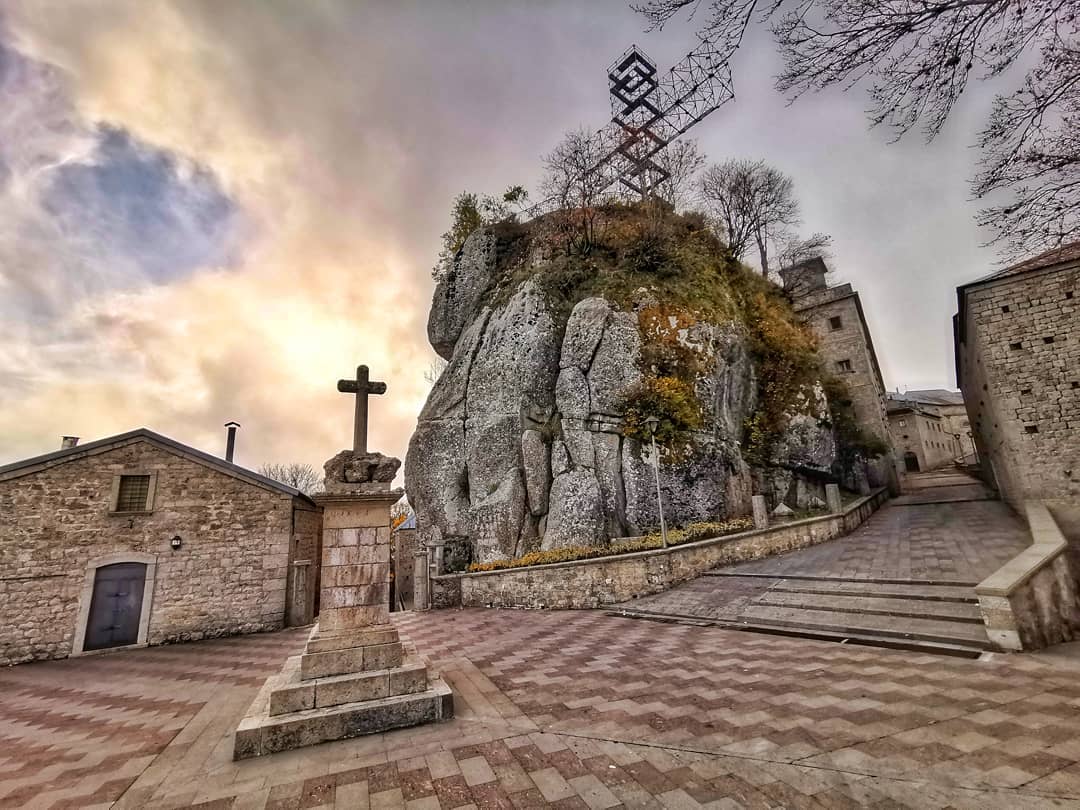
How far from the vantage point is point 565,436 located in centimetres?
1534

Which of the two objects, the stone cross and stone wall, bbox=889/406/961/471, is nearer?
the stone cross

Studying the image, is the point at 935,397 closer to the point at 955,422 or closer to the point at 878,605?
the point at 955,422

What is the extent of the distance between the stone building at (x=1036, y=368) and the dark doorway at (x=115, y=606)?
2213 centimetres

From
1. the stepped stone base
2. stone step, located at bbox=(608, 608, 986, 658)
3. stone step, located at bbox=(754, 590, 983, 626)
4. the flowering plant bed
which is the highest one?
the flowering plant bed

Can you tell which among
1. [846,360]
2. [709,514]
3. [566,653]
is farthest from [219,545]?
[846,360]

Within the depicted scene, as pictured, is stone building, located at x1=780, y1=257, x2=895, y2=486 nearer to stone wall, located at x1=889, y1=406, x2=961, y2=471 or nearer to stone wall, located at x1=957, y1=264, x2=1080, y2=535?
stone wall, located at x1=889, y1=406, x2=961, y2=471

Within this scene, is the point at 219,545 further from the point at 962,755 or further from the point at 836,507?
the point at 836,507

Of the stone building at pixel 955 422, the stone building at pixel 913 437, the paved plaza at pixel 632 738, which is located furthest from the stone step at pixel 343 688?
the stone building at pixel 955 422

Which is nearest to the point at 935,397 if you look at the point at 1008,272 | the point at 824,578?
the point at 1008,272

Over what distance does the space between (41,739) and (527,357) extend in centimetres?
1440

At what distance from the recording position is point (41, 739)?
4.85 metres

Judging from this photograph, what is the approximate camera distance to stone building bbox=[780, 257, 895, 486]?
81.3 ft

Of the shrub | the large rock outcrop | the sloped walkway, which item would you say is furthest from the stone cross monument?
the shrub

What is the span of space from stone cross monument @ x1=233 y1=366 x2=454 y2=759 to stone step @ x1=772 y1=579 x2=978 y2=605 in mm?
7110
